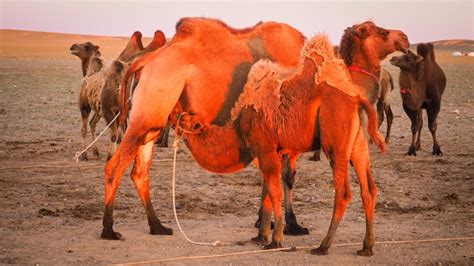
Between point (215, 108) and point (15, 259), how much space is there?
2749 millimetres

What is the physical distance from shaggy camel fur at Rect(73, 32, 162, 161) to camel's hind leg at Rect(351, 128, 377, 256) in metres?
6.34

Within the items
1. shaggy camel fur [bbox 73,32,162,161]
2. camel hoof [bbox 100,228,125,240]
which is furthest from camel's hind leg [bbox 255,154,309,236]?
shaggy camel fur [bbox 73,32,162,161]

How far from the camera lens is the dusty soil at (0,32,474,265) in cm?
902

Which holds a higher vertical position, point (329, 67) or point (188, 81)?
point (329, 67)

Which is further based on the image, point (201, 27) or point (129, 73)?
point (201, 27)

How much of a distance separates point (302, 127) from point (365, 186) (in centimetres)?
86

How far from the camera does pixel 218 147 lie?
8.91 meters

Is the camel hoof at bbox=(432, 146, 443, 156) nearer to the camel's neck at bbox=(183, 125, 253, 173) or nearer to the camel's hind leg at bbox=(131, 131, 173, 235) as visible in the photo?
the camel's hind leg at bbox=(131, 131, 173, 235)

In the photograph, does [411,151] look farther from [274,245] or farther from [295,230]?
[274,245]

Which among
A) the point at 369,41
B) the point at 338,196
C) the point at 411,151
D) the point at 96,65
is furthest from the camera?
the point at 411,151

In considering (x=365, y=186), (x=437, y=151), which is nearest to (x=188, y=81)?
(x=365, y=186)

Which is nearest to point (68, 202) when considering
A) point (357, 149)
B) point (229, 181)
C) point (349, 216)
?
point (229, 181)

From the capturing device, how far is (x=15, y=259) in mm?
8625

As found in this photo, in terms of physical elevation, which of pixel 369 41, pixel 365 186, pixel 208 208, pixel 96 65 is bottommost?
pixel 208 208
